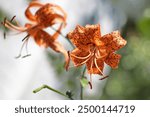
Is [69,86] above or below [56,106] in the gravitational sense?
above

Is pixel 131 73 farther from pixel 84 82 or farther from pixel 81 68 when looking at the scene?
pixel 84 82

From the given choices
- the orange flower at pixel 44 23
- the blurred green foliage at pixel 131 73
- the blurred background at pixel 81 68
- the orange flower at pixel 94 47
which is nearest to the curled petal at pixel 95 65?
the orange flower at pixel 94 47

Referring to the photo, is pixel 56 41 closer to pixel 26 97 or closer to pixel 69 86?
pixel 69 86

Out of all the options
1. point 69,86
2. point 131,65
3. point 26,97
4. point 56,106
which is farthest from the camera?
point 131,65

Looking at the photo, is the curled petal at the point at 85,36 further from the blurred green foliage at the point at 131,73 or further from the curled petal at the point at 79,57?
the blurred green foliage at the point at 131,73

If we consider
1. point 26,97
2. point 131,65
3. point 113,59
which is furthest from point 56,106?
point 131,65

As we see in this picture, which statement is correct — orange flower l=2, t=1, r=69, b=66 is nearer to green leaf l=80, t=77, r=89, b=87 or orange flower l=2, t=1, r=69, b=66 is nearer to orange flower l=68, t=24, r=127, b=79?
orange flower l=68, t=24, r=127, b=79

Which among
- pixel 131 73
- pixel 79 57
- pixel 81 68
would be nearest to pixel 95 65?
pixel 79 57
